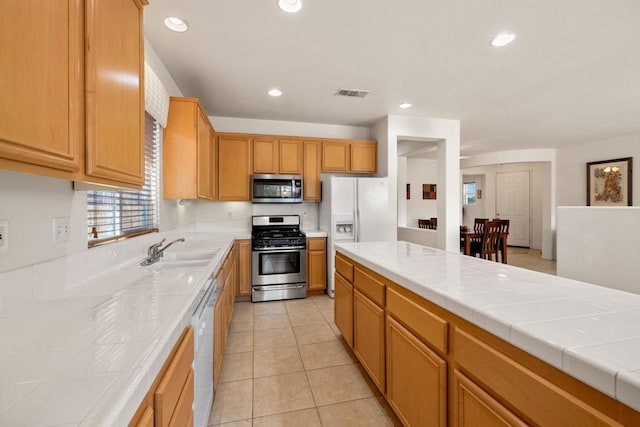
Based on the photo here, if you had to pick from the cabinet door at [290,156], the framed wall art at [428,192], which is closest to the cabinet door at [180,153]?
the cabinet door at [290,156]

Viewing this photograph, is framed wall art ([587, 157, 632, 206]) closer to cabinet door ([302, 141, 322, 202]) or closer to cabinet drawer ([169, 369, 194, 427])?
cabinet door ([302, 141, 322, 202])

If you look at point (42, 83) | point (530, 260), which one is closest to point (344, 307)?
point (42, 83)

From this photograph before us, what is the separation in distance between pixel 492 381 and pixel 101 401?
109 centimetres

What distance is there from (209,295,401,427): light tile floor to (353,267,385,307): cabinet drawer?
688 mm

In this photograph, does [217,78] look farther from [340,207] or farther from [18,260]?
[18,260]

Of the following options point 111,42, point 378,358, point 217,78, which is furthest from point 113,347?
point 217,78

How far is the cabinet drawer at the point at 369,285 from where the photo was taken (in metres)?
1.76

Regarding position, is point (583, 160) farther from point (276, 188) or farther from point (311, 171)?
point (276, 188)

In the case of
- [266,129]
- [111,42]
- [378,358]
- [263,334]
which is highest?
[266,129]

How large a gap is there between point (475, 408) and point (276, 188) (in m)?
3.49

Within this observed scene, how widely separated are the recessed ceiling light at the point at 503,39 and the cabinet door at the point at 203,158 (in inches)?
107

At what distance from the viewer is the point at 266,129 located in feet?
14.6

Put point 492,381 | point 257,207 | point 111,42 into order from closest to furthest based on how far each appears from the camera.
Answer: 1. point 492,381
2. point 111,42
3. point 257,207

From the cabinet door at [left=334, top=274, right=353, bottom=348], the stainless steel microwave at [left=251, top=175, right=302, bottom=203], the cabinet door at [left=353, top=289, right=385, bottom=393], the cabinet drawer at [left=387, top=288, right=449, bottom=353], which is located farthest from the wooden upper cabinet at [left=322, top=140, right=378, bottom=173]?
the cabinet drawer at [left=387, top=288, right=449, bottom=353]
